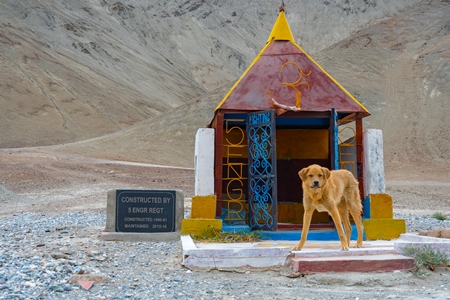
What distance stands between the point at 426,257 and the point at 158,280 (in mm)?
3561

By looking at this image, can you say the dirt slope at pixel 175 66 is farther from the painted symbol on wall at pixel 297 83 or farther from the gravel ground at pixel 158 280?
the gravel ground at pixel 158 280

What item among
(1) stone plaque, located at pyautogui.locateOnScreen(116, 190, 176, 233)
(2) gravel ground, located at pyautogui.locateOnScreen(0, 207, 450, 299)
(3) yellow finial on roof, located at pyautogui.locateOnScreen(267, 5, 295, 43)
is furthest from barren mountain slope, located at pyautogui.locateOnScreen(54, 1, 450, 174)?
(2) gravel ground, located at pyautogui.locateOnScreen(0, 207, 450, 299)

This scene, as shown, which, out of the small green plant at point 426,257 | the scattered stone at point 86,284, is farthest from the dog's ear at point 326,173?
the scattered stone at point 86,284

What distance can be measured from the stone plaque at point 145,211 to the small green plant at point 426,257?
4.69 metres

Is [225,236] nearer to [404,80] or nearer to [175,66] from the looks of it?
[404,80]

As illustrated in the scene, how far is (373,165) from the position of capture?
993 cm

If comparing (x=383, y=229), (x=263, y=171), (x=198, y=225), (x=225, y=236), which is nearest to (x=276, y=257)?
(x=225, y=236)

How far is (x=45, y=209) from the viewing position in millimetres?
17922

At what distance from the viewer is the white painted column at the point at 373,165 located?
9.88 meters

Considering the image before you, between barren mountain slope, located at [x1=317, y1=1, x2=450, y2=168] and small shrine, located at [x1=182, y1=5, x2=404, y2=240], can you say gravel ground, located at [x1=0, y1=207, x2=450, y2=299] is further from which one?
barren mountain slope, located at [x1=317, y1=1, x2=450, y2=168]

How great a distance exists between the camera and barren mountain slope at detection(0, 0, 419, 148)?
49594mm

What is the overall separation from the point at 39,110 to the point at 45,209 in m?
33.5

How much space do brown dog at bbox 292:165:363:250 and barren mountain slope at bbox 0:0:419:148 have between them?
40337 millimetres

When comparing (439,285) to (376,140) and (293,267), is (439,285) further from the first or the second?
(376,140)
